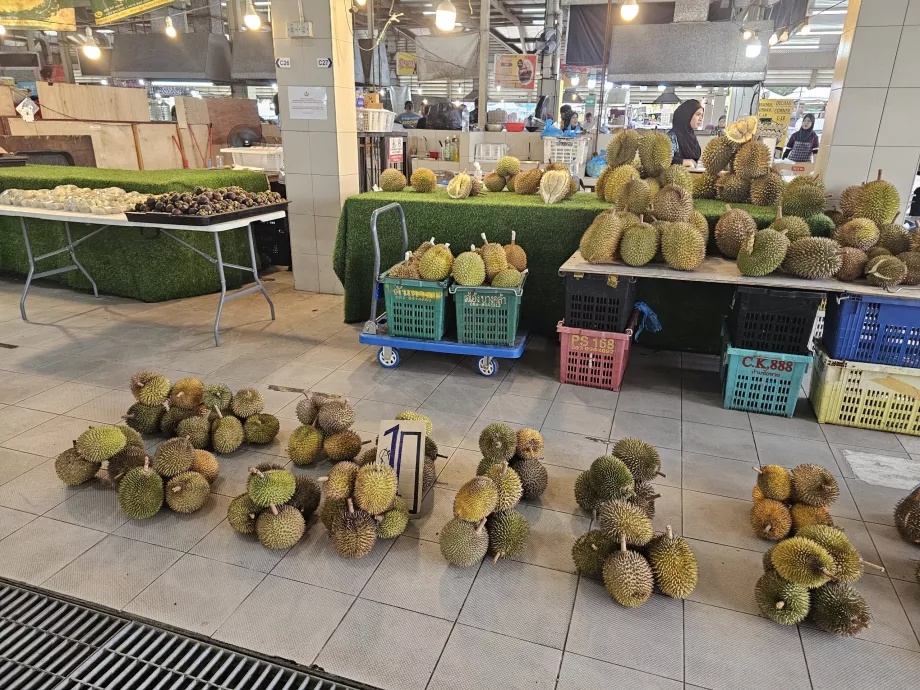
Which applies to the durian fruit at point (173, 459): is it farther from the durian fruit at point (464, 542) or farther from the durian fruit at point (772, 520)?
the durian fruit at point (772, 520)

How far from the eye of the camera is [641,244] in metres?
3.48

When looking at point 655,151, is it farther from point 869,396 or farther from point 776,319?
point 869,396

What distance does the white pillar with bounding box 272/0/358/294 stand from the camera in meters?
5.10

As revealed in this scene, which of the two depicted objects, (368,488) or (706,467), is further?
(706,467)

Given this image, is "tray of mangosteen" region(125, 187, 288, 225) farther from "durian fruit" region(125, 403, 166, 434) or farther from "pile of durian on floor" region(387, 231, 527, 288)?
"durian fruit" region(125, 403, 166, 434)

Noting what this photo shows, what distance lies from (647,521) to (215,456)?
2.06 m

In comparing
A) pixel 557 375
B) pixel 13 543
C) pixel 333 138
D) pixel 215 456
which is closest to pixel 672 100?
pixel 333 138

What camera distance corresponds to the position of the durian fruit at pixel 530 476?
261 cm

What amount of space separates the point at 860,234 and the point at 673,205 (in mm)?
1003

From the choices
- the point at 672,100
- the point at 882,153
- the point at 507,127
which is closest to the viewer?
the point at 882,153

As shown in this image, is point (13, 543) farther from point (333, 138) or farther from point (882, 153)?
point (882, 153)

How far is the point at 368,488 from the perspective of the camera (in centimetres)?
226

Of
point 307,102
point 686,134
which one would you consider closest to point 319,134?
point 307,102

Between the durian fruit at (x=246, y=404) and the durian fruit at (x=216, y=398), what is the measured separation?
0.10 ft
